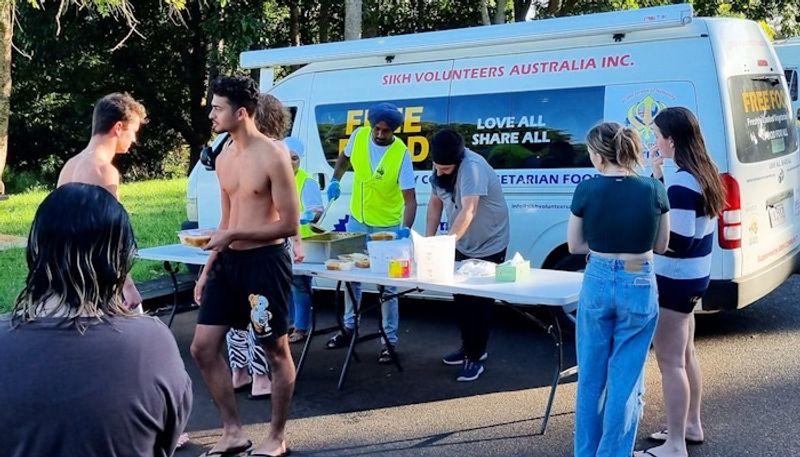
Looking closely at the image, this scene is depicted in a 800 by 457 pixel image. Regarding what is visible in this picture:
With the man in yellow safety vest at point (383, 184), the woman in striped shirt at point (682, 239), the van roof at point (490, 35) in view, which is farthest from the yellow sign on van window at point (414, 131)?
the woman in striped shirt at point (682, 239)

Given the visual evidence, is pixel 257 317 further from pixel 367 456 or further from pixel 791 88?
pixel 791 88

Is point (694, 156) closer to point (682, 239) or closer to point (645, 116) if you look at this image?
point (682, 239)

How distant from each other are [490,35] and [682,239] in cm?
293

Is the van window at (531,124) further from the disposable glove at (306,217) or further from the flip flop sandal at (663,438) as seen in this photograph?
the flip flop sandal at (663,438)

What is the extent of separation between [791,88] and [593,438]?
1041cm

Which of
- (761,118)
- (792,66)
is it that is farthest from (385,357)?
(792,66)

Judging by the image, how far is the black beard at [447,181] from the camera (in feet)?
16.9

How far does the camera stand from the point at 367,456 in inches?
167

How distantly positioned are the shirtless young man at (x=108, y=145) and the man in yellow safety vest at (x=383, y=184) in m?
1.96

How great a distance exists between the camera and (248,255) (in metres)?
3.98

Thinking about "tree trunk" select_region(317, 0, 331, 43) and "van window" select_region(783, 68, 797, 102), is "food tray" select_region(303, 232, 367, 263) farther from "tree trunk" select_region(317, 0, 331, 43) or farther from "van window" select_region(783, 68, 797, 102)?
"tree trunk" select_region(317, 0, 331, 43)

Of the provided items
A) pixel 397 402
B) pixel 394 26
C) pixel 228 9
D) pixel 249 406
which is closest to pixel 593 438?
pixel 397 402

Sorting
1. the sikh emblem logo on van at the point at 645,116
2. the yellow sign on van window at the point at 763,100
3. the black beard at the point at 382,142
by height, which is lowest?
the black beard at the point at 382,142

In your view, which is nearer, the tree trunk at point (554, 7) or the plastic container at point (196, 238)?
the plastic container at point (196, 238)
